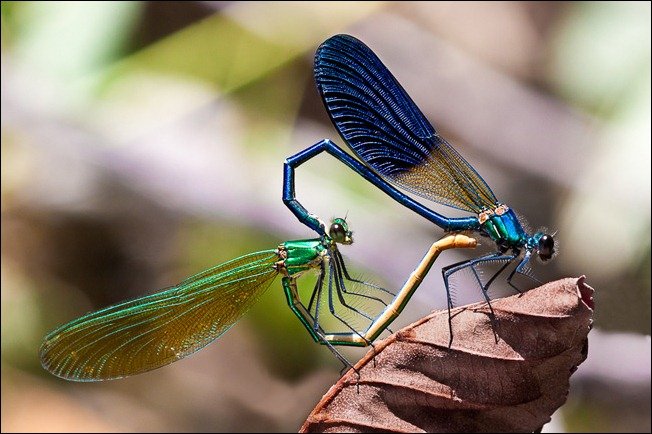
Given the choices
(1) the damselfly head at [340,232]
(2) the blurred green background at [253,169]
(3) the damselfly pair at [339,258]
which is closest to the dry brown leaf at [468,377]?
(3) the damselfly pair at [339,258]

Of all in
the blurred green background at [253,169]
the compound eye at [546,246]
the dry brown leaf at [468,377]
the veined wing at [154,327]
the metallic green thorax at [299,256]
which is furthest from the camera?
the blurred green background at [253,169]

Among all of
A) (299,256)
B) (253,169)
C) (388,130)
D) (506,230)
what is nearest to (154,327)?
(299,256)

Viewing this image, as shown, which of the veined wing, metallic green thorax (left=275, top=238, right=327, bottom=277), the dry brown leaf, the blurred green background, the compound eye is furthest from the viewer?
the blurred green background

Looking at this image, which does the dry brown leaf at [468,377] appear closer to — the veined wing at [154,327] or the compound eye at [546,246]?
the compound eye at [546,246]

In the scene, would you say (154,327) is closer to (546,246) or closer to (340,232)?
(340,232)

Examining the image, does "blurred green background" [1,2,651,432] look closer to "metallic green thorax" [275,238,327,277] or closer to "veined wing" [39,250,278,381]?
"veined wing" [39,250,278,381]

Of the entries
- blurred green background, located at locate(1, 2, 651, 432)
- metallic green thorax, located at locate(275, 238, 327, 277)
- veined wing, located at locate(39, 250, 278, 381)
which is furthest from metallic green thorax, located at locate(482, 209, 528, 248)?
blurred green background, located at locate(1, 2, 651, 432)
